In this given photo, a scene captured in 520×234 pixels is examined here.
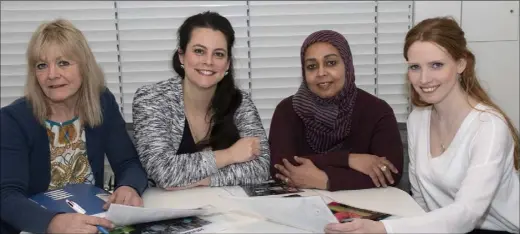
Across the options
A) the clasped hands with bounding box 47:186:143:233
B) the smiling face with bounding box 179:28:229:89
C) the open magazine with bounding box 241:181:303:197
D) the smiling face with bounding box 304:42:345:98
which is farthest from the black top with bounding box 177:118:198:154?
the clasped hands with bounding box 47:186:143:233

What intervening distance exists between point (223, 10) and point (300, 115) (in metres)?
0.90

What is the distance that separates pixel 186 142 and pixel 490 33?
1.75m

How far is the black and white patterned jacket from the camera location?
2.10 m

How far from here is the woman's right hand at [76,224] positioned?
1.58m

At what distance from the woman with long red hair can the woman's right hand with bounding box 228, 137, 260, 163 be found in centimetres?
61

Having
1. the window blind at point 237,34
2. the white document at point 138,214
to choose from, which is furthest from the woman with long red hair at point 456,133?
the window blind at point 237,34

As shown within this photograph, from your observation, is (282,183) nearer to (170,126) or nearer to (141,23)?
(170,126)

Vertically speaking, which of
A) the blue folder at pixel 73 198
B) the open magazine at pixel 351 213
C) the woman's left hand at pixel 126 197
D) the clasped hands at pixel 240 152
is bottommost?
the open magazine at pixel 351 213

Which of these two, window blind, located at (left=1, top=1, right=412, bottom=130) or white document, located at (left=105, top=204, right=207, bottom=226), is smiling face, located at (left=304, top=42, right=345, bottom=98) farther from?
white document, located at (left=105, top=204, right=207, bottom=226)

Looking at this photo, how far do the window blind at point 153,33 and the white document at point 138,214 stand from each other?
152cm

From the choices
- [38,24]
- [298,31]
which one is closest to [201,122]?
[298,31]

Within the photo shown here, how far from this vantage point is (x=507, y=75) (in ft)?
9.93

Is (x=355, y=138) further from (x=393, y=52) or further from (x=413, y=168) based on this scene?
(x=393, y=52)

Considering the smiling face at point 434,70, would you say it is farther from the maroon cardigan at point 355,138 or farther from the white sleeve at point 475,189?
the maroon cardigan at point 355,138
